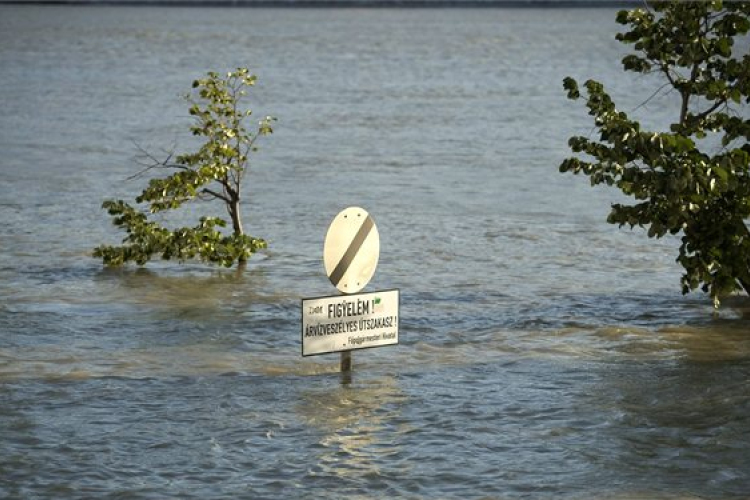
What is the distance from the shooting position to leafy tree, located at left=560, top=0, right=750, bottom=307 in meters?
11.4

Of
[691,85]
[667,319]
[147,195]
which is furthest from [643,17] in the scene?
[147,195]

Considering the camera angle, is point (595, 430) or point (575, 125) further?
point (575, 125)

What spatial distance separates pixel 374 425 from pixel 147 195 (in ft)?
16.5

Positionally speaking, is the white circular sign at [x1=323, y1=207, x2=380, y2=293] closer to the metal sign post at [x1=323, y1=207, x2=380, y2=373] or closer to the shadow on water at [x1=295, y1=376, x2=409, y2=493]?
the metal sign post at [x1=323, y1=207, x2=380, y2=373]

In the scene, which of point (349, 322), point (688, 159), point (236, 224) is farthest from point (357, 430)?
point (236, 224)

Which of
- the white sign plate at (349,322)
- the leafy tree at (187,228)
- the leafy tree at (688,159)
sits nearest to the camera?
the white sign plate at (349,322)

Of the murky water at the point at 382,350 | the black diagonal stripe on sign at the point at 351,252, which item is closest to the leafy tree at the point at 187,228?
the murky water at the point at 382,350

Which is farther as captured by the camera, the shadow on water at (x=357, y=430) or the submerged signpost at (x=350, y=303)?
the submerged signpost at (x=350, y=303)

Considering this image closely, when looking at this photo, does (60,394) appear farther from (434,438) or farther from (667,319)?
(667,319)

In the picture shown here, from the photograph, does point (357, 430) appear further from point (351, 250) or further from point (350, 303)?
point (351, 250)

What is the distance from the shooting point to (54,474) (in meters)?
8.20

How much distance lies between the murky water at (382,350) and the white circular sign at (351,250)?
0.70m

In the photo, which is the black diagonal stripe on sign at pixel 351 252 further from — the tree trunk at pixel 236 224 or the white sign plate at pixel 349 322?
the tree trunk at pixel 236 224

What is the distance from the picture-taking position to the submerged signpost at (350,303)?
9672 millimetres
